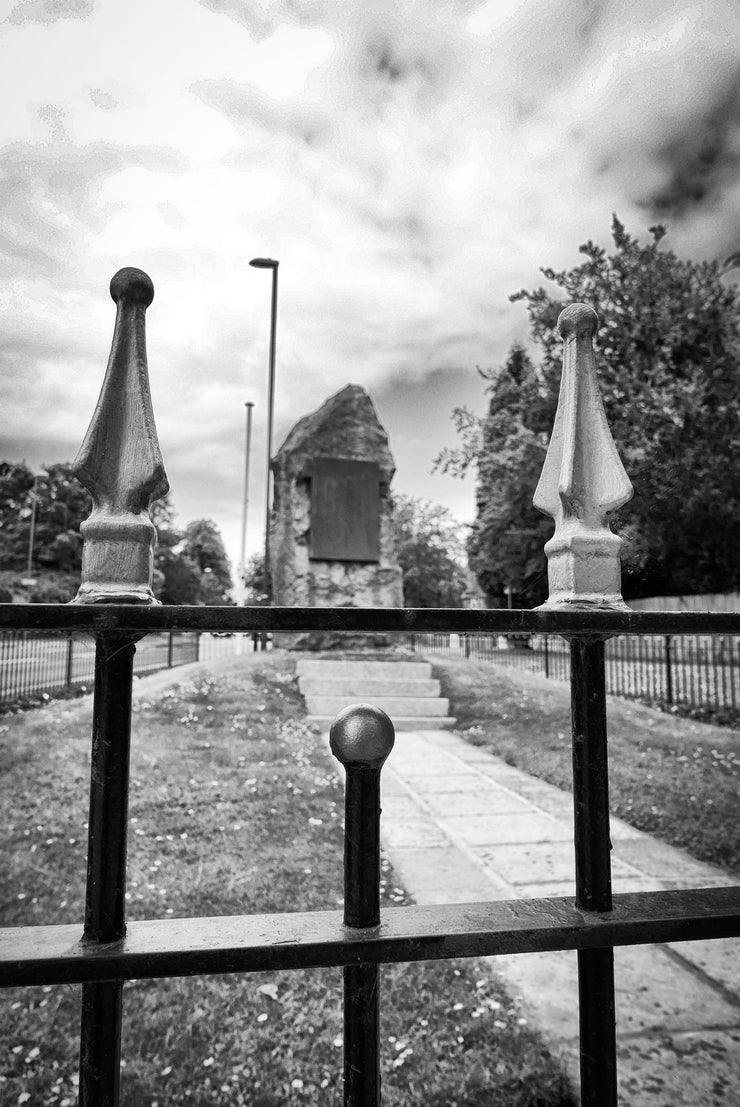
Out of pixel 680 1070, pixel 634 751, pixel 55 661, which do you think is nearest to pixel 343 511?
pixel 634 751

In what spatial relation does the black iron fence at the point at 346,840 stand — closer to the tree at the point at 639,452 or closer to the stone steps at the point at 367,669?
the tree at the point at 639,452

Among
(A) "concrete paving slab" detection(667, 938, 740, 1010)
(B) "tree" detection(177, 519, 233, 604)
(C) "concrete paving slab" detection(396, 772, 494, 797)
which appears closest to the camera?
(A) "concrete paving slab" detection(667, 938, 740, 1010)

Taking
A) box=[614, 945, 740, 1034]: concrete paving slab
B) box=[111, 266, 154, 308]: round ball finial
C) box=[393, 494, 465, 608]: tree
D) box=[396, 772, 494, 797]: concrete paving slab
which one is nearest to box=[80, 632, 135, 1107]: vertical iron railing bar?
box=[111, 266, 154, 308]: round ball finial

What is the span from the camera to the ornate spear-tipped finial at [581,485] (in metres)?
1.08

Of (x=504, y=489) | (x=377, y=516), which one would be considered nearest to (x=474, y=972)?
(x=504, y=489)

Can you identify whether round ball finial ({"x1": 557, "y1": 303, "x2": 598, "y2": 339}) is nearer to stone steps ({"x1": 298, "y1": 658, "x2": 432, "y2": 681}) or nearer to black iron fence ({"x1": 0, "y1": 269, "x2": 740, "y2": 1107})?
black iron fence ({"x1": 0, "y1": 269, "x2": 740, "y2": 1107})

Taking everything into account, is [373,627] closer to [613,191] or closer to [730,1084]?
→ [730,1084]

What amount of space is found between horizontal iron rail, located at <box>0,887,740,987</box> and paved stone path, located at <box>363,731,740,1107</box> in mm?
1242

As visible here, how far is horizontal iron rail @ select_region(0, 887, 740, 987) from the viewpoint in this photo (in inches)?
33.2

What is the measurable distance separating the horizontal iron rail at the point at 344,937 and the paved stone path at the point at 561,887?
48.9 inches

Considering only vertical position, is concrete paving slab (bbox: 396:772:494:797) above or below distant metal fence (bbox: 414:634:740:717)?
below

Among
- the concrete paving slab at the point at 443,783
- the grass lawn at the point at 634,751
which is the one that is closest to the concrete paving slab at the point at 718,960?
the grass lawn at the point at 634,751

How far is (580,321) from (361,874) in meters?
1.02

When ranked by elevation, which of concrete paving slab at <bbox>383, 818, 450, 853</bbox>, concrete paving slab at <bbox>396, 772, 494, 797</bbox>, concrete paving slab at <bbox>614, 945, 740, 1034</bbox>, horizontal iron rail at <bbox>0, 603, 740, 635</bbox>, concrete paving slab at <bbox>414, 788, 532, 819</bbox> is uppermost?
horizontal iron rail at <bbox>0, 603, 740, 635</bbox>
